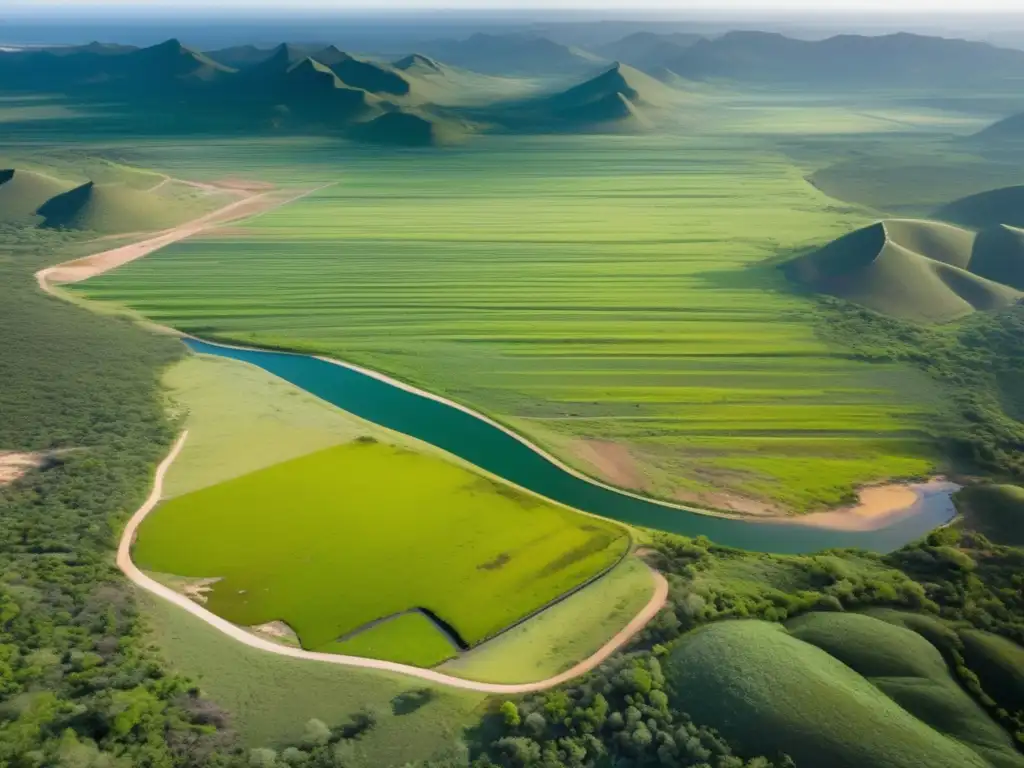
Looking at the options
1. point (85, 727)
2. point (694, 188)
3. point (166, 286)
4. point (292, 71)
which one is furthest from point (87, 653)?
point (292, 71)

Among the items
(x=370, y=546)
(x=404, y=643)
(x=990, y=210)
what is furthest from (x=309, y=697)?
(x=990, y=210)

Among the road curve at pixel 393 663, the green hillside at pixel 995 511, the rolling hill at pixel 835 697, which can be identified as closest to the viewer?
the rolling hill at pixel 835 697

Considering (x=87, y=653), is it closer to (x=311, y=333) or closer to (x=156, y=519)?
(x=156, y=519)

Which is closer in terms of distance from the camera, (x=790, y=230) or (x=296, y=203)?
(x=790, y=230)

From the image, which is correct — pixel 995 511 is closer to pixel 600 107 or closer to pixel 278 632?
pixel 278 632

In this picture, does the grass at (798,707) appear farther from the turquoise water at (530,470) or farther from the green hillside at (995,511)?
the green hillside at (995,511)

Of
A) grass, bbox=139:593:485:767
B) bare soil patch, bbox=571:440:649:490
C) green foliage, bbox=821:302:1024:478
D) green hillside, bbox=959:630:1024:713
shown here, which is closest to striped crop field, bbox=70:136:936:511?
bare soil patch, bbox=571:440:649:490

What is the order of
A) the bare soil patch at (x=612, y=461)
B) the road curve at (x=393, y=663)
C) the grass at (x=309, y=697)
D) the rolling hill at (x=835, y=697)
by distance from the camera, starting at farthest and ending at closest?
1. the bare soil patch at (x=612, y=461)
2. the road curve at (x=393, y=663)
3. the grass at (x=309, y=697)
4. the rolling hill at (x=835, y=697)

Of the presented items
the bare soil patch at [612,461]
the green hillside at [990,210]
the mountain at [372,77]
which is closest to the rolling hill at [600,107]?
the mountain at [372,77]
